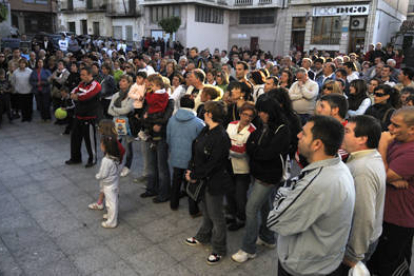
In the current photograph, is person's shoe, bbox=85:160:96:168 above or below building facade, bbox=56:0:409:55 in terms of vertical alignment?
below

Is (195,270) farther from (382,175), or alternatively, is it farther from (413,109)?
(413,109)

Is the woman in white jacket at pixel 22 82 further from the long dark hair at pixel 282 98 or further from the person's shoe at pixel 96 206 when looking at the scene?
the long dark hair at pixel 282 98

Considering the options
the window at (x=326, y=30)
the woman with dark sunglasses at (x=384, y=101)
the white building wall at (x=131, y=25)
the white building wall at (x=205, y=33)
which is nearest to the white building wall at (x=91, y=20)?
the white building wall at (x=131, y=25)

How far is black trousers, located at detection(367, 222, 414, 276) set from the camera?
2988mm

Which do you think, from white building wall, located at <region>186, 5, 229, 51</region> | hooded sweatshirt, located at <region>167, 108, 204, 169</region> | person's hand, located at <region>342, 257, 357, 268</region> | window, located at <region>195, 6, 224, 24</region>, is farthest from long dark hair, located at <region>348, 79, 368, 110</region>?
window, located at <region>195, 6, 224, 24</region>

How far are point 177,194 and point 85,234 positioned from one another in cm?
131

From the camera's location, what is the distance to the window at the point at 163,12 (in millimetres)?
31311

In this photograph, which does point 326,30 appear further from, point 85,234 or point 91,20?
point 85,234

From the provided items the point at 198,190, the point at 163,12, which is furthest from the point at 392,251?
the point at 163,12

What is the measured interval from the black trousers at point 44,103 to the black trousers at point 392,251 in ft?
30.1

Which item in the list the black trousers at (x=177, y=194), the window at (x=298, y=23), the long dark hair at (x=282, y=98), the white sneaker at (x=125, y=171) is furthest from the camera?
the window at (x=298, y=23)

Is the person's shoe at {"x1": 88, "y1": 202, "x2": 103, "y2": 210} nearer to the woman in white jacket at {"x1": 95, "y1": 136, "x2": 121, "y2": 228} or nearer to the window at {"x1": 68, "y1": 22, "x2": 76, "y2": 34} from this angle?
the woman in white jacket at {"x1": 95, "y1": 136, "x2": 121, "y2": 228}

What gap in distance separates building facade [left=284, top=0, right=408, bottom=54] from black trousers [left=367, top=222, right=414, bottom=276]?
82.6 ft

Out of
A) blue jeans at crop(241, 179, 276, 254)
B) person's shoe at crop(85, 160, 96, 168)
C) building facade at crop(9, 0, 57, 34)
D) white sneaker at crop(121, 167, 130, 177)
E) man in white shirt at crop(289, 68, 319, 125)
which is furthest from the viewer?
building facade at crop(9, 0, 57, 34)
